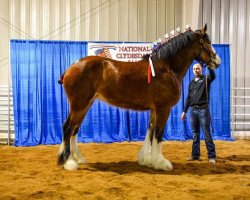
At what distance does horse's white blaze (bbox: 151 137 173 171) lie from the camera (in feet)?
15.6

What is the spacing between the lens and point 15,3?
9094 mm

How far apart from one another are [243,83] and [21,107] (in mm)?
6197

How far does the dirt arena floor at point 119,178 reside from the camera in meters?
3.51

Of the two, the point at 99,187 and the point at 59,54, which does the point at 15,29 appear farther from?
the point at 99,187

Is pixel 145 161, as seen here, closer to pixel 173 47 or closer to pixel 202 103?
pixel 202 103

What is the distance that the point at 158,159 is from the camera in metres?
4.77

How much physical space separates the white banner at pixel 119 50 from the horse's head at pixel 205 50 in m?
2.95

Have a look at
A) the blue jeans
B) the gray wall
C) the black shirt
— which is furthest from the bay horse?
the gray wall

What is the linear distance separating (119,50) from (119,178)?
14.1 feet

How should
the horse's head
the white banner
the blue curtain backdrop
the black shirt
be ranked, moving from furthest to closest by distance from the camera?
the white banner → the blue curtain backdrop → the black shirt → the horse's head

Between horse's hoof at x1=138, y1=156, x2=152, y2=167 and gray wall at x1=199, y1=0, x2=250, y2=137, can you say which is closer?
horse's hoof at x1=138, y1=156, x2=152, y2=167

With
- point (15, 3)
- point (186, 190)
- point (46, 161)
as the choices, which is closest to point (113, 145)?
point (46, 161)

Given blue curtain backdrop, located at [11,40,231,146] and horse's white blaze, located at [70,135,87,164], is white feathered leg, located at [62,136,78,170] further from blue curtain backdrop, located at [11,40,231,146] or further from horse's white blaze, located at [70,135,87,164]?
blue curtain backdrop, located at [11,40,231,146]

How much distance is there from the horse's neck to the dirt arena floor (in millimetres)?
1539
